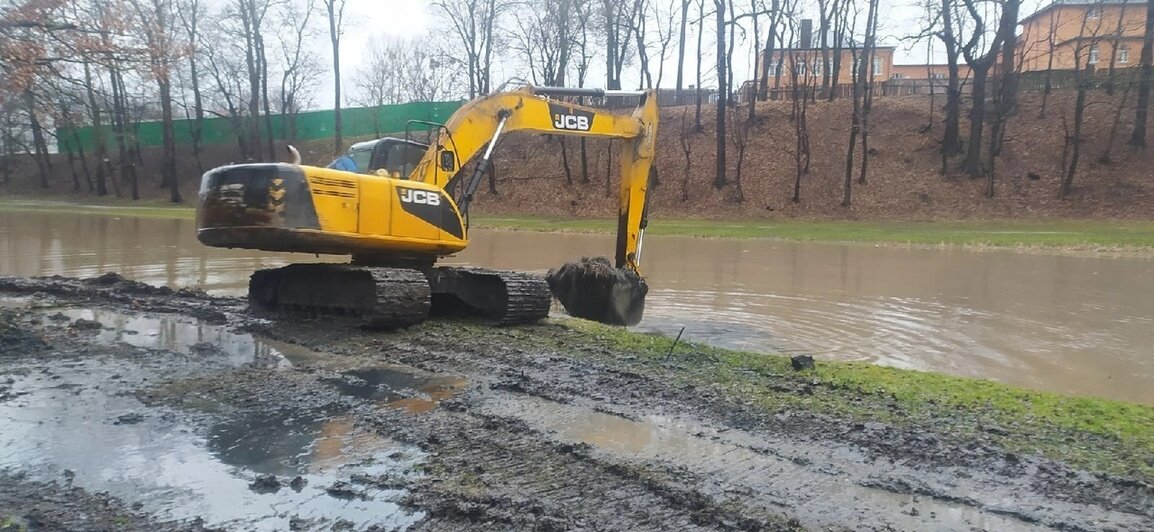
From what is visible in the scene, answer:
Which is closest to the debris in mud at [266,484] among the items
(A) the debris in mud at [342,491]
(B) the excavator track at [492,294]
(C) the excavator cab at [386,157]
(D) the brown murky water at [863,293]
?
(A) the debris in mud at [342,491]

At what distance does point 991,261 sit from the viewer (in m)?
19.2

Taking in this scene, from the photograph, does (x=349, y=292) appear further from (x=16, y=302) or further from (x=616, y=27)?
(x=616, y=27)

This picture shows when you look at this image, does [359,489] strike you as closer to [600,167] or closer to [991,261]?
[991,261]

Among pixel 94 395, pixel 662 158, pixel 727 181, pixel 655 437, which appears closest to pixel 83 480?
pixel 94 395

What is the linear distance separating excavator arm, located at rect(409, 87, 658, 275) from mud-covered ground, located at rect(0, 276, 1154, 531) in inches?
114

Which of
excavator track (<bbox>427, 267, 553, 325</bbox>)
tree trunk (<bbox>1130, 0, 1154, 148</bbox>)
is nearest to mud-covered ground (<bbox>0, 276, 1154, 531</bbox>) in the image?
excavator track (<bbox>427, 267, 553, 325</bbox>)

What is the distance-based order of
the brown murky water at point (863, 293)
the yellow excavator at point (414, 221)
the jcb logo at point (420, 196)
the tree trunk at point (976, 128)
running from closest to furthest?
the yellow excavator at point (414, 221) → the brown murky water at point (863, 293) → the jcb logo at point (420, 196) → the tree trunk at point (976, 128)

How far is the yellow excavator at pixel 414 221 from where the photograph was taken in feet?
27.3

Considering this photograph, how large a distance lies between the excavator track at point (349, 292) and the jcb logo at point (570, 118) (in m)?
3.04

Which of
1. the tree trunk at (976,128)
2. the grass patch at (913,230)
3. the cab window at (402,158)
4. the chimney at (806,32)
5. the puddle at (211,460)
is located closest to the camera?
the puddle at (211,460)

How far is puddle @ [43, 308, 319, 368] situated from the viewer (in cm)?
779

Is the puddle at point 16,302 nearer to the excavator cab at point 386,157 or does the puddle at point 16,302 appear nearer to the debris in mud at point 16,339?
the debris in mud at point 16,339

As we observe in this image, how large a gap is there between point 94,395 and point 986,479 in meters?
5.95

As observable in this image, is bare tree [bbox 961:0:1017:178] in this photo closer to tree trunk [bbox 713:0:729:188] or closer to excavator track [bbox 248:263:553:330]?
tree trunk [bbox 713:0:729:188]
